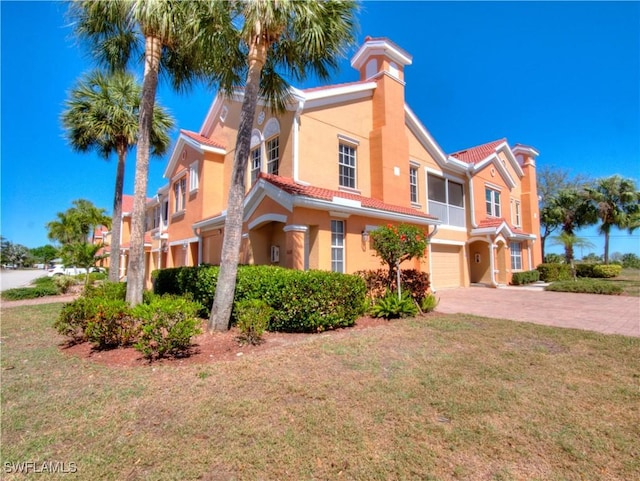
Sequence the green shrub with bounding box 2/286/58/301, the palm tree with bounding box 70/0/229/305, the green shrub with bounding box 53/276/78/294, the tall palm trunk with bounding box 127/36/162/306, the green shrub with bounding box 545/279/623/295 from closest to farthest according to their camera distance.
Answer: the palm tree with bounding box 70/0/229/305 < the tall palm trunk with bounding box 127/36/162/306 < the green shrub with bounding box 545/279/623/295 < the green shrub with bounding box 2/286/58/301 < the green shrub with bounding box 53/276/78/294

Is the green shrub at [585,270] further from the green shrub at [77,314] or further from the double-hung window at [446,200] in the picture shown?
the green shrub at [77,314]

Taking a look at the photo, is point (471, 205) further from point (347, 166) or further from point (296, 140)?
point (296, 140)

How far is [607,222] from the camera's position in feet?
88.2

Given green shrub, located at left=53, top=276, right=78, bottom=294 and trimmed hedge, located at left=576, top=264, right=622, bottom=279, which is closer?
green shrub, located at left=53, top=276, right=78, bottom=294

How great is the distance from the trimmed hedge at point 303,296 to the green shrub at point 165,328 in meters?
2.02

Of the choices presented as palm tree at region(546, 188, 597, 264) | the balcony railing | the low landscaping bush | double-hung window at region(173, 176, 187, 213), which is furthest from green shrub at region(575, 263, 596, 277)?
the low landscaping bush

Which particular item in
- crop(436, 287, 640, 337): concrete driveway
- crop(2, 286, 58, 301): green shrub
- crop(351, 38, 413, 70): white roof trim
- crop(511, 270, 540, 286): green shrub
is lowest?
crop(436, 287, 640, 337): concrete driveway

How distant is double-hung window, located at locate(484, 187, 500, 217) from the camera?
21078 millimetres

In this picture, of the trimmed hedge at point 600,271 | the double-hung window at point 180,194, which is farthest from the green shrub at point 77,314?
the trimmed hedge at point 600,271

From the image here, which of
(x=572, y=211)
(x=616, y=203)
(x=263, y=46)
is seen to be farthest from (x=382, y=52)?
(x=616, y=203)

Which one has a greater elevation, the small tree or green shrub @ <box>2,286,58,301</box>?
the small tree

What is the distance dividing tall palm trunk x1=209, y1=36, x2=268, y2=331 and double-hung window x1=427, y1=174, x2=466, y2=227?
12498mm

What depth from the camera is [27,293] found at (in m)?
17.4

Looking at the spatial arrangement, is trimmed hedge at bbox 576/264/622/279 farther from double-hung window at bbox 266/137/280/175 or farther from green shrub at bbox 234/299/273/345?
green shrub at bbox 234/299/273/345
